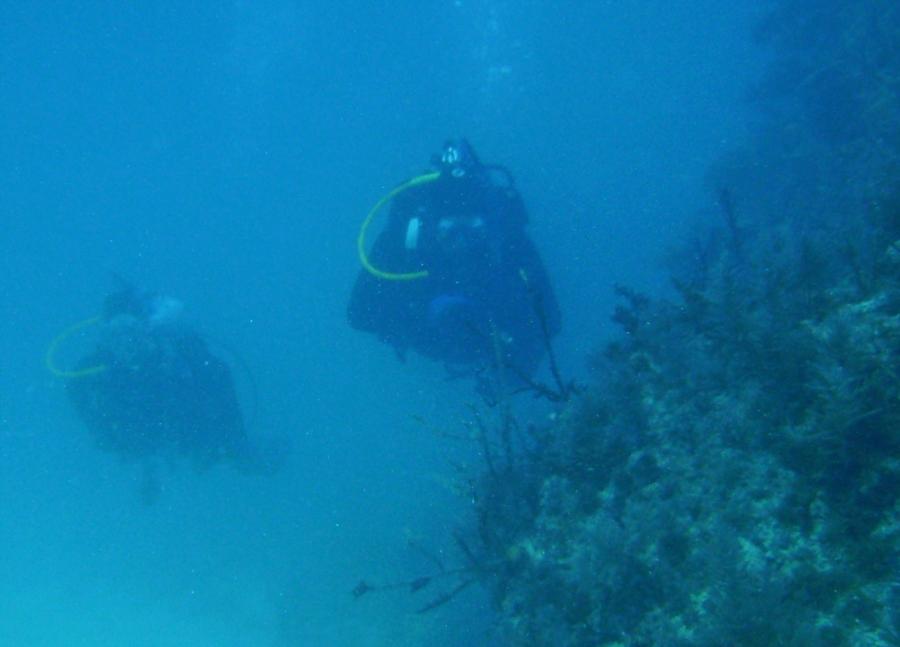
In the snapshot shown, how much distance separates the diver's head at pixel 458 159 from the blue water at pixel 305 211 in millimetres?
2924

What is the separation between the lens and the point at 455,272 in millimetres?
6203

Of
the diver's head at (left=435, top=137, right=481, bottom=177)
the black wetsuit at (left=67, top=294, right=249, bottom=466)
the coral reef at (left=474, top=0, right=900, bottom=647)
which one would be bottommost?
the coral reef at (left=474, top=0, right=900, bottom=647)

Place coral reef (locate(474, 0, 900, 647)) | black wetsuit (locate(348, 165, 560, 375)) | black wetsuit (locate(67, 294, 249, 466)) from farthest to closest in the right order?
black wetsuit (locate(67, 294, 249, 466)), black wetsuit (locate(348, 165, 560, 375)), coral reef (locate(474, 0, 900, 647))

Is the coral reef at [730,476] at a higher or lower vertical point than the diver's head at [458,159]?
lower

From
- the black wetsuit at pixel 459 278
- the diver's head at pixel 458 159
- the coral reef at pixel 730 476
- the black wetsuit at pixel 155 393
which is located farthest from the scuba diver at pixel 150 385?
the coral reef at pixel 730 476

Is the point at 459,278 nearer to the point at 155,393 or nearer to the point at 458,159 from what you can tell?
the point at 458,159

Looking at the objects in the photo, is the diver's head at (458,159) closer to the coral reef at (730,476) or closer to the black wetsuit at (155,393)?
the coral reef at (730,476)

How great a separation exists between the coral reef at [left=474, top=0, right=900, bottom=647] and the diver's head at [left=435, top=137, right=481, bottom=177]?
10.0 ft

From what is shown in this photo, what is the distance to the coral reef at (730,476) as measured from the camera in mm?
1847

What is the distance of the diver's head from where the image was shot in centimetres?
655

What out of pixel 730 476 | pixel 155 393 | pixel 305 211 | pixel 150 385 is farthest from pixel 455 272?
pixel 305 211

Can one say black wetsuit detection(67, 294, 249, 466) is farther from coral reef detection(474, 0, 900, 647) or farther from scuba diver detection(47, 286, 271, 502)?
coral reef detection(474, 0, 900, 647)

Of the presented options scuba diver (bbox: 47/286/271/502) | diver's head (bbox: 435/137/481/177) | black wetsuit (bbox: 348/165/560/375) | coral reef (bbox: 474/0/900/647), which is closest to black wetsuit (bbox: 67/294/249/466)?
scuba diver (bbox: 47/286/271/502)

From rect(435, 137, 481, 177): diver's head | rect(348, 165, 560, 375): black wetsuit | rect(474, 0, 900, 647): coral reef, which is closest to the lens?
rect(474, 0, 900, 647): coral reef
